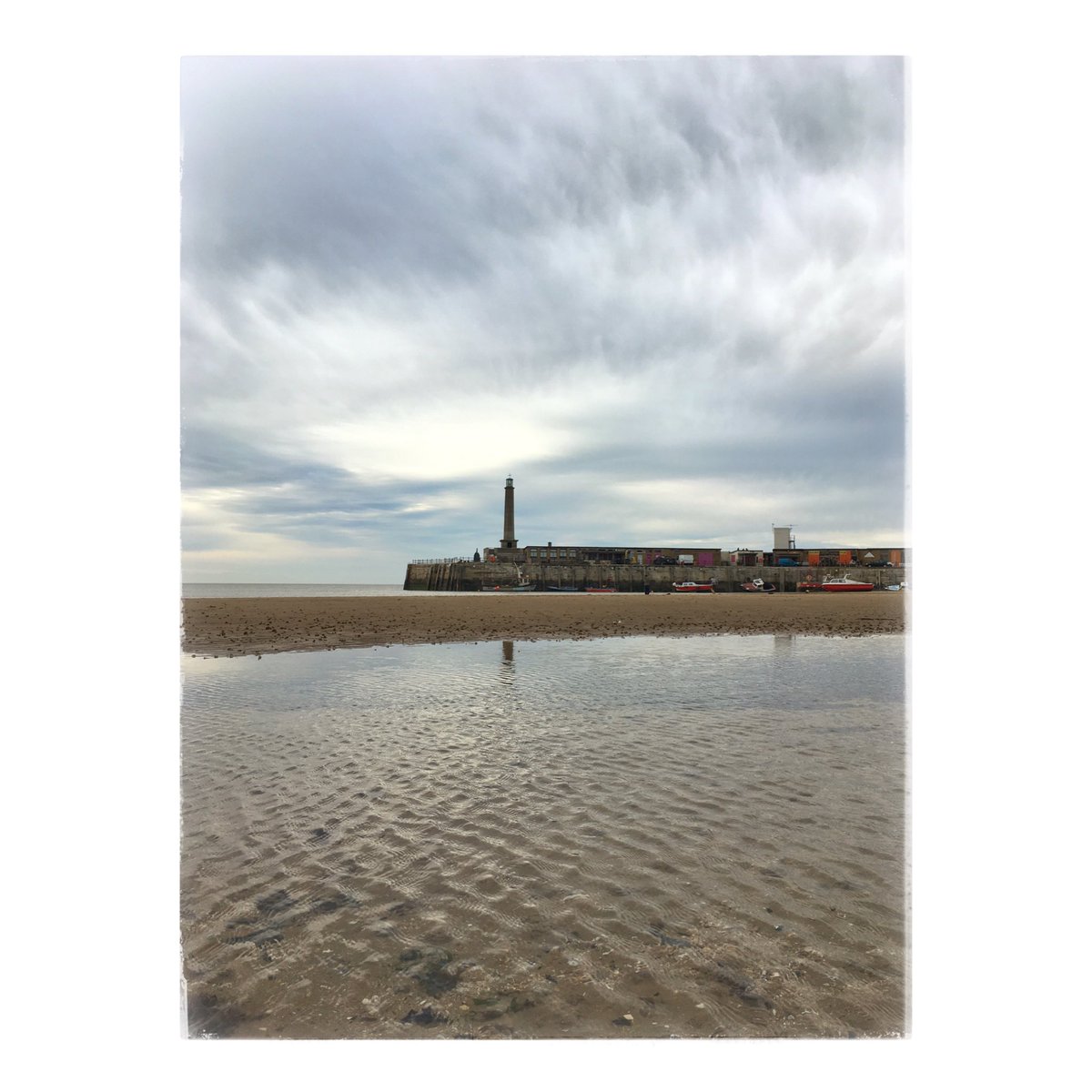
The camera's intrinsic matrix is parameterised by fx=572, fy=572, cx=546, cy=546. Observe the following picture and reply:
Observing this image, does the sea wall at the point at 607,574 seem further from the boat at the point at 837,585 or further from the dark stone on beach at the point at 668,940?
the dark stone on beach at the point at 668,940

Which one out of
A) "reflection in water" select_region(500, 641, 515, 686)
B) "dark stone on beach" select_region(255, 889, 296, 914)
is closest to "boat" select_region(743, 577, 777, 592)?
"reflection in water" select_region(500, 641, 515, 686)

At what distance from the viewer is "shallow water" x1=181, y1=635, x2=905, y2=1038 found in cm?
262

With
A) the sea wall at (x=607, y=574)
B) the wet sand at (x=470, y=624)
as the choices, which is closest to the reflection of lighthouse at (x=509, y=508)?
the sea wall at (x=607, y=574)

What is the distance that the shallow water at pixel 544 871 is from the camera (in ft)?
8.61

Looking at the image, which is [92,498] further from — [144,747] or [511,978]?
[511,978]

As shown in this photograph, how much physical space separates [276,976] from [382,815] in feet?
7.47

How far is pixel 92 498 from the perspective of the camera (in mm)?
2131

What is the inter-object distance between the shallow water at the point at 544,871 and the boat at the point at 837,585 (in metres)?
64.9

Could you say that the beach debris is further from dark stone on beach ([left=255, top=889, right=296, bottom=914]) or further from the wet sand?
the wet sand

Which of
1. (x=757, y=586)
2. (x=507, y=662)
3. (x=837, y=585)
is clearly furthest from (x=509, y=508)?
(x=507, y=662)

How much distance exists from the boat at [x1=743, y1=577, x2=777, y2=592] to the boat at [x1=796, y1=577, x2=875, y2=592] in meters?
3.69

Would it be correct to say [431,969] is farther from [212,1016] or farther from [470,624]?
[470,624]

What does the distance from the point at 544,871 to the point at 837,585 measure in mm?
72208
